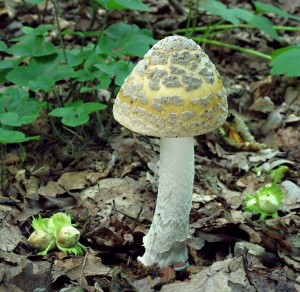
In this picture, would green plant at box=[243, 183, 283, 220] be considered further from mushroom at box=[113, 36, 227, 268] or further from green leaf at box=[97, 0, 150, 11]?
green leaf at box=[97, 0, 150, 11]

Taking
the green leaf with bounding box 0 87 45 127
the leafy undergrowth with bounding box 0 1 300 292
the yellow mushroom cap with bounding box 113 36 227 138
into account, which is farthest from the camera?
the green leaf with bounding box 0 87 45 127

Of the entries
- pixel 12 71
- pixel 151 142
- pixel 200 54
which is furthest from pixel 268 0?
pixel 200 54

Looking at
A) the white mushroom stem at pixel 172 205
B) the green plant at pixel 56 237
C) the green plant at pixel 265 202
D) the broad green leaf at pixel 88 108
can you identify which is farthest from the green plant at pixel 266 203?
the broad green leaf at pixel 88 108

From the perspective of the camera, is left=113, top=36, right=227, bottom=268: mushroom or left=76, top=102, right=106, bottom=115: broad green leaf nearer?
left=113, top=36, right=227, bottom=268: mushroom

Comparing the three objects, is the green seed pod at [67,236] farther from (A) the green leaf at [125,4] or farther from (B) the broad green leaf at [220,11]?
(B) the broad green leaf at [220,11]

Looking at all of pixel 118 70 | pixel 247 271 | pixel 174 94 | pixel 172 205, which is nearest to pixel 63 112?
pixel 118 70

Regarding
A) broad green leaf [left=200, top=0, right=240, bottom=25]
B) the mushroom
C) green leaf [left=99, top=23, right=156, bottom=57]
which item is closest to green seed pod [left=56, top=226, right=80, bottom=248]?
the mushroom

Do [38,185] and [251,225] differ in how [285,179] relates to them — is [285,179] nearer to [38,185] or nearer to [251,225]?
[251,225]
